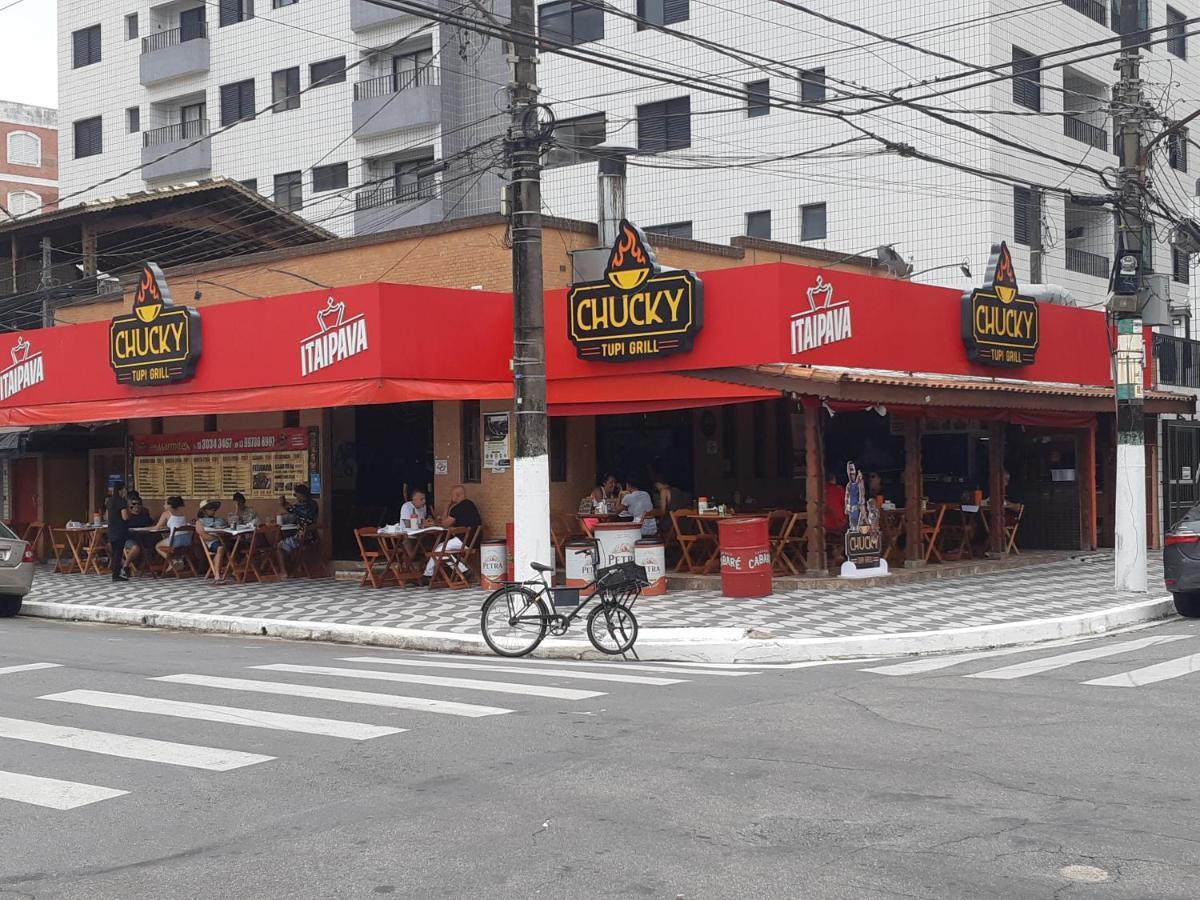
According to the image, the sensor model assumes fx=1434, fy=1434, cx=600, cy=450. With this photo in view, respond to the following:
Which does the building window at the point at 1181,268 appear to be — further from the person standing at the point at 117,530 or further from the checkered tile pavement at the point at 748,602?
the person standing at the point at 117,530

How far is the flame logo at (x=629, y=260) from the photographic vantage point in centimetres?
1958

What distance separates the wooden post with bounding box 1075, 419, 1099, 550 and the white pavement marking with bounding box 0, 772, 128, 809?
20113 mm

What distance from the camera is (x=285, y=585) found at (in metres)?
22.0

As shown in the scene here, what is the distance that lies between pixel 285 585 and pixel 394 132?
22.6 meters

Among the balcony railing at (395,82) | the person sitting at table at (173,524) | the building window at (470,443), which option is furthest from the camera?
the balcony railing at (395,82)

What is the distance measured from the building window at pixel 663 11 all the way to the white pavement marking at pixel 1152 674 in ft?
96.0

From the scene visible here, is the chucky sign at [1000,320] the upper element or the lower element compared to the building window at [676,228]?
lower

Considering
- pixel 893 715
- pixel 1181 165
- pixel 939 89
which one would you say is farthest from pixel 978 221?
pixel 893 715

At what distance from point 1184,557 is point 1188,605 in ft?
3.40

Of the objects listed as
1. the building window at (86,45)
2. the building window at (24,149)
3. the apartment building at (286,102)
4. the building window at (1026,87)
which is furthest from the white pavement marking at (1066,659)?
the building window at (24,149)

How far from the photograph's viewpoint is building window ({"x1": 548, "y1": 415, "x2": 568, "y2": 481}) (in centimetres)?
2138

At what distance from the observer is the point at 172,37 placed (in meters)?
46.6

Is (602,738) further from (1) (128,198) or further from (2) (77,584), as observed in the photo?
(1) (128,198)

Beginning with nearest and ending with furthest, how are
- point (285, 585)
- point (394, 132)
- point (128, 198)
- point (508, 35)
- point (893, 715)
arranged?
point (893, 715)
point (508, 35)
point (285, 585)
point (128, 198)
point (394, 132)
